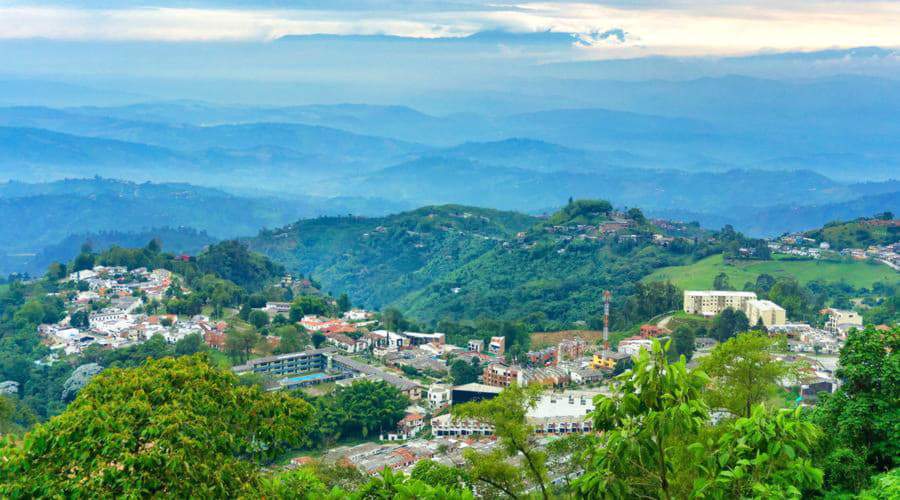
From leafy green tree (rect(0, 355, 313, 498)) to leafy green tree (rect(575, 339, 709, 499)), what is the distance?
2.51 meters

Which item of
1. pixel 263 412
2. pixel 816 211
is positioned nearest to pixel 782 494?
pixel 263 412

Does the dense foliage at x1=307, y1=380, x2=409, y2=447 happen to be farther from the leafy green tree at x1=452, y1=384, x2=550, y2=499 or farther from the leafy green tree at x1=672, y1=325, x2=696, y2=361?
the leafy green tree at x1=452, y1=384, x2=550, y2=499

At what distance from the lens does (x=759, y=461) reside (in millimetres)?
5559

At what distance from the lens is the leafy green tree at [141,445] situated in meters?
5.97

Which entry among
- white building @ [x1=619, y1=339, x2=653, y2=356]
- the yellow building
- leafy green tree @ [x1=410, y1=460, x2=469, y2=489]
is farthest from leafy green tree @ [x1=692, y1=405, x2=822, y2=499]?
white building @ [x1=619, y1=339, x2=653, y2=356]

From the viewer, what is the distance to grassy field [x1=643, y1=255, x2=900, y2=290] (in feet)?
159

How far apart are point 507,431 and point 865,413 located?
3.84 m

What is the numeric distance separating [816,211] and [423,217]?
64654 mm

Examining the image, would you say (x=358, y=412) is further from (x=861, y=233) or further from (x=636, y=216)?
(x=636, y=216)

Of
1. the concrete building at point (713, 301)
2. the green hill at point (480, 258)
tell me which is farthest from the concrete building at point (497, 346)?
the concrete building at point (713, 301)

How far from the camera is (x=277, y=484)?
6.96m

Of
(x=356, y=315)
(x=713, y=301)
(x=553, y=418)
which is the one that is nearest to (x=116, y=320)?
(x=356, y=315)

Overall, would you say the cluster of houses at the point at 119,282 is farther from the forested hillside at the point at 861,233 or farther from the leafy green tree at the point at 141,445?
the forested hillside at the point at 861,233

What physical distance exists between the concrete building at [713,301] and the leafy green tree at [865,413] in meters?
31.1
